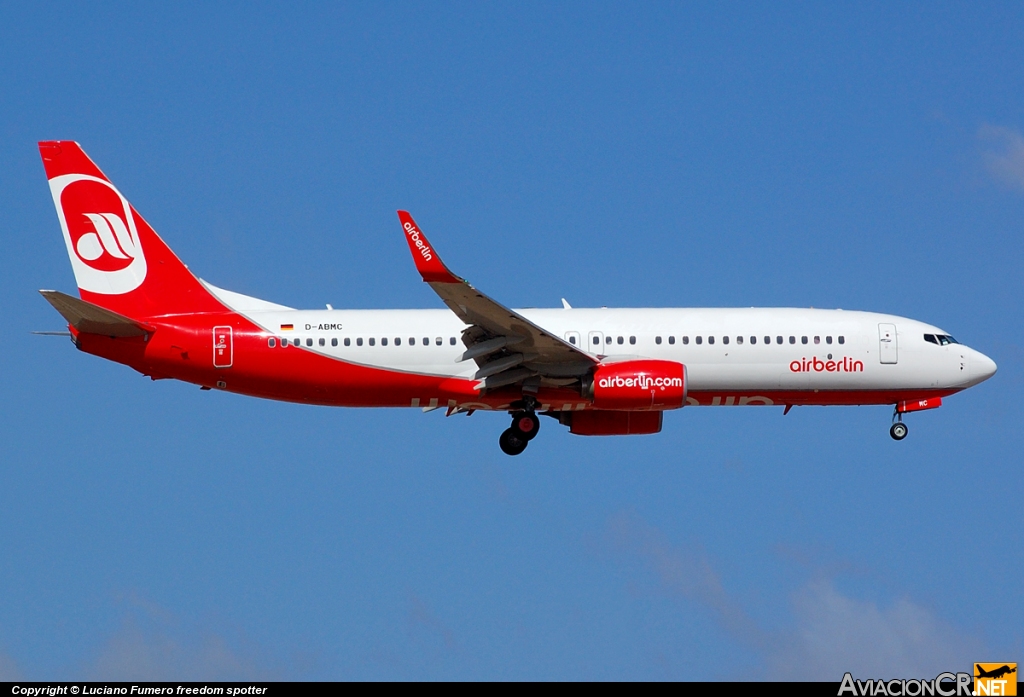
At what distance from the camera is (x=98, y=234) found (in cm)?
5175

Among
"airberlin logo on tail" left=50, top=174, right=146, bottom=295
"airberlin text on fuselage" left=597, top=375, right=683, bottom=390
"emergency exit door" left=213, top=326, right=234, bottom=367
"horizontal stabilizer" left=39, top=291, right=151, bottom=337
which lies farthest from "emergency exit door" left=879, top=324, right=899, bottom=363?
"airberlin logo on tail" left=50, top=174, right=146, bottom=295

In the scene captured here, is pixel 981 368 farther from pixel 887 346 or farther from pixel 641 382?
pixel 641 382

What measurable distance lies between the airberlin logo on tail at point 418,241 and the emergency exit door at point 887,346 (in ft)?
54.6

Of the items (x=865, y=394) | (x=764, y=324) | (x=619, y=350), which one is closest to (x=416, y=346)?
(x=619, y=350)

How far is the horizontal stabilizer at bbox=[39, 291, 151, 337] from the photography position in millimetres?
47219

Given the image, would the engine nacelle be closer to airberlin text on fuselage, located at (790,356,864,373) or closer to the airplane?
the airplane

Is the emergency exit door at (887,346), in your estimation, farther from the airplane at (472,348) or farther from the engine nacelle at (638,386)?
the engine nacelle at (638,386)

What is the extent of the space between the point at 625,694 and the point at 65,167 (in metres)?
29.2

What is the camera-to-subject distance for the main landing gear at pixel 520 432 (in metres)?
51.8

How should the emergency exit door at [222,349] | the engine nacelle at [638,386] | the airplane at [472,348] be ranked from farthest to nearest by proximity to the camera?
the emergency exit door at [222,349]
the airplane at [472,348]
the engine nacelle at [638,386]

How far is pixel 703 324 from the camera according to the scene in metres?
51.5

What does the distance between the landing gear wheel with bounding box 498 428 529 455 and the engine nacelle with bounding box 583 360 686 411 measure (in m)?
3.36

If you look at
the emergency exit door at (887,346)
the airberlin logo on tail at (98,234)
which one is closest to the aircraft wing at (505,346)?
the emergency exit door at (887,346)

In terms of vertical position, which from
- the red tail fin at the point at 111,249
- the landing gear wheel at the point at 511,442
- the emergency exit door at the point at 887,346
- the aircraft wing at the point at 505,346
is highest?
the red tail fin at the point at 111,249
